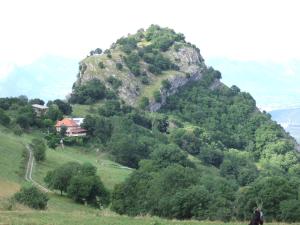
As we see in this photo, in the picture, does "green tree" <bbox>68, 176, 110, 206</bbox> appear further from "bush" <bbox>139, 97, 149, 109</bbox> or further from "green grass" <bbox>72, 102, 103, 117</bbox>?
"bush" <bbox>139, 97, 149, 109</bbox>

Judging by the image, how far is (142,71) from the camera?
576ft

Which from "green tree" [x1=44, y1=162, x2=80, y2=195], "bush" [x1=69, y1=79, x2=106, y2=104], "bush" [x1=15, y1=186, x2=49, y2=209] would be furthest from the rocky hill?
"bush" [x1=15, y1=186, x2=49, y2=209]

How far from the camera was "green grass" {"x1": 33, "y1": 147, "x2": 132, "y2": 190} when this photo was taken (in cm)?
7956

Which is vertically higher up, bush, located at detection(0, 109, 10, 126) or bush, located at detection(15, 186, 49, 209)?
bush, located at detection(0, 109, 10, 126)

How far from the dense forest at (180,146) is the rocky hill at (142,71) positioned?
0.65 metres

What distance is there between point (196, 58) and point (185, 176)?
13343 centimetres

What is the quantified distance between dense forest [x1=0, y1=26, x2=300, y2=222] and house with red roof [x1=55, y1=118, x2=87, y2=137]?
4.91ft

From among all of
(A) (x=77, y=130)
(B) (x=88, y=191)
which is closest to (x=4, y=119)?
(A) (x=77, y=130)

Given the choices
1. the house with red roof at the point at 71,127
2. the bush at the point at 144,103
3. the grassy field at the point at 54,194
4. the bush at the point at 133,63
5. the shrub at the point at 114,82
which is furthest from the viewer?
the bush at the point at 133,63

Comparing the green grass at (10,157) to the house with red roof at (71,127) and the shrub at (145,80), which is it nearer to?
the house with red roof at (71,127)

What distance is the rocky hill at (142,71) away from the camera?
165375 mm

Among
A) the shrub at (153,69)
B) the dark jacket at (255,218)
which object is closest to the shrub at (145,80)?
the shrub at (153,69)

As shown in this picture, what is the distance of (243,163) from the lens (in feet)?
441

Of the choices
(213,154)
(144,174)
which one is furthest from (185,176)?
(213,154)
